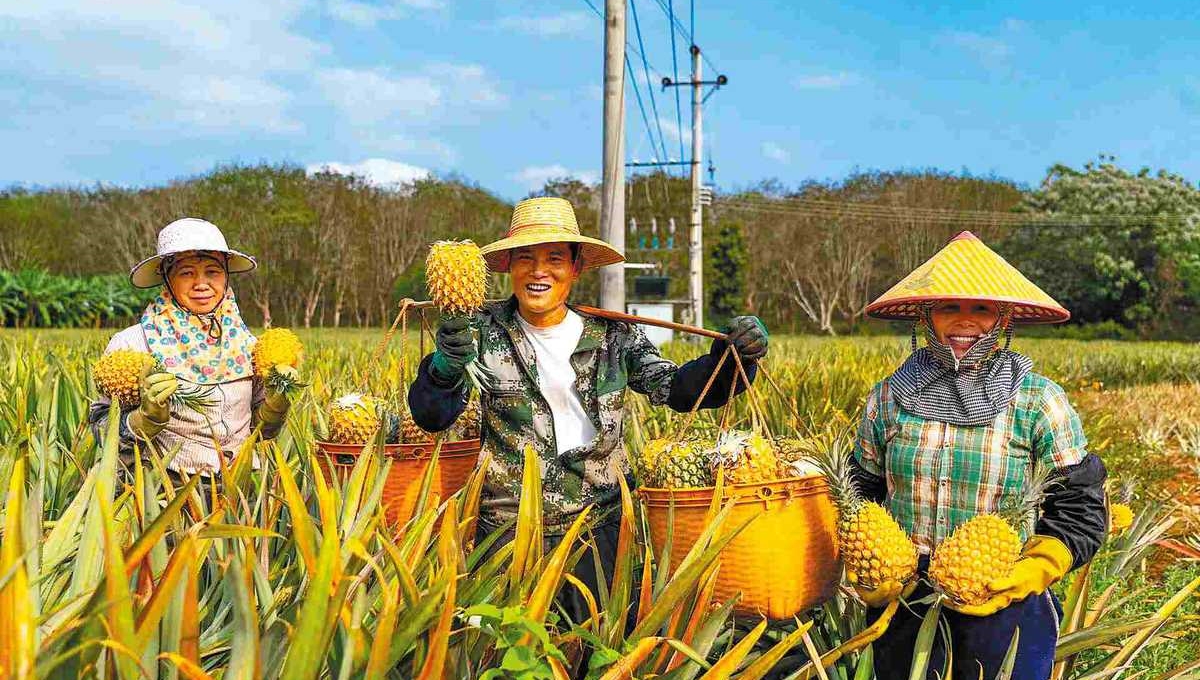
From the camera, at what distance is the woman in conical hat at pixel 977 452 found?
207 cm

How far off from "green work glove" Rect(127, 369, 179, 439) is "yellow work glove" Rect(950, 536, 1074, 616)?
2222mm

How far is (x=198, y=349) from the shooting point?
308cm

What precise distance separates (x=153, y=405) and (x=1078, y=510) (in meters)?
2.49

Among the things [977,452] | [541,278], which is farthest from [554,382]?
[977,452]

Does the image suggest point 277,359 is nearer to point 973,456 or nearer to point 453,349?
point 453,349


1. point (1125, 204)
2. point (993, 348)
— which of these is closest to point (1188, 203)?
point (1125, 204)

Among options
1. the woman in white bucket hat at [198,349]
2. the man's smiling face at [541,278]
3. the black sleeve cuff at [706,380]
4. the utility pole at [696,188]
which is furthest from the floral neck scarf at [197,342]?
the utility pole at [696,188]

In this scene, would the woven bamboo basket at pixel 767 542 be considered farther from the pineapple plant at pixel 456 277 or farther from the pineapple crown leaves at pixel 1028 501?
the pineapple plant at pixel 456 277

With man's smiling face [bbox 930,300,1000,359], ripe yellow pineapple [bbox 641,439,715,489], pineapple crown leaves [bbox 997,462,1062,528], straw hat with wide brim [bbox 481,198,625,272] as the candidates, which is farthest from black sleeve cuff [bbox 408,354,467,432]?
pineapple crown leaves [bbox 997,462,1062,528]

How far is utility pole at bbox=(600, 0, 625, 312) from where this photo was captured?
23.9ft

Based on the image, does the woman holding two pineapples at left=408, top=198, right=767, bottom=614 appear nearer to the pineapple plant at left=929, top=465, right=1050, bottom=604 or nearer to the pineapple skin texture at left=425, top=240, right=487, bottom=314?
the pineapple skin texture at left=425, top=240, right=487, bottom=314

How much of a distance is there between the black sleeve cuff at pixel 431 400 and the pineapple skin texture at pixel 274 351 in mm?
727

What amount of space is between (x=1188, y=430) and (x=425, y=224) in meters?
30.4

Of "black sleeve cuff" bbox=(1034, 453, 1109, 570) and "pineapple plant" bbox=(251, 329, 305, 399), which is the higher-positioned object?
"pineapple plant" bbox=(251, 329, 305, 399)
